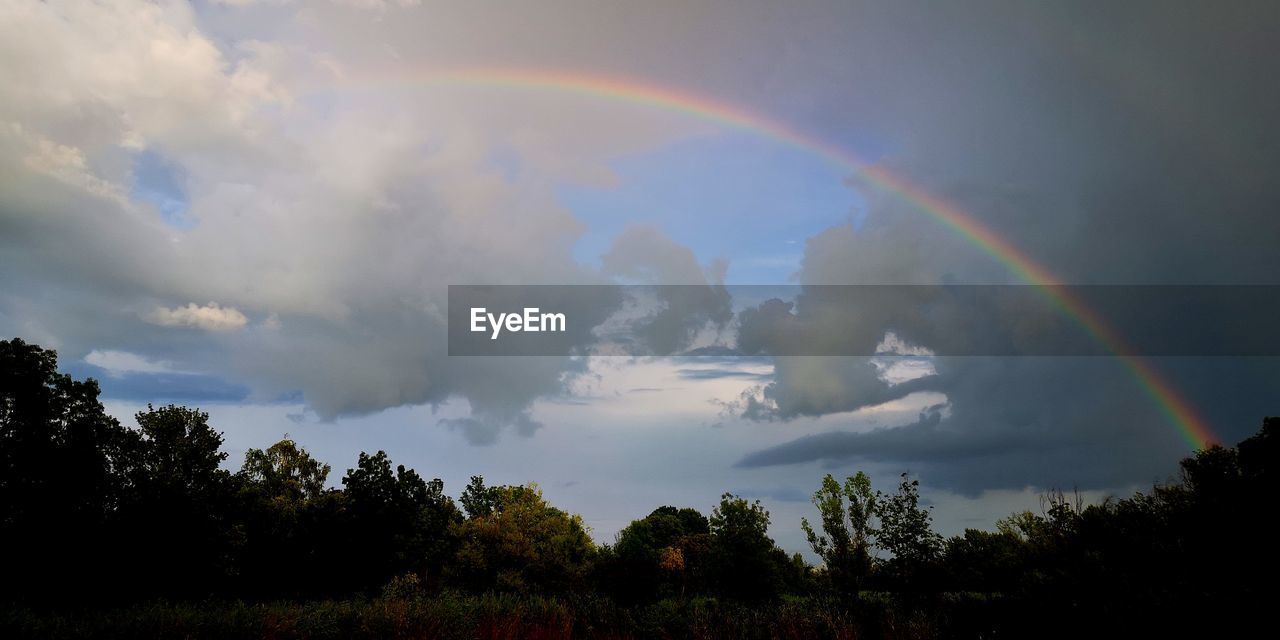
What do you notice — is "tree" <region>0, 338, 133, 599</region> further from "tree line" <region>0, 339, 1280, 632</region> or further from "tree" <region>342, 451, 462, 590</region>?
"tree" <region>342, 451, 462, 590</region>

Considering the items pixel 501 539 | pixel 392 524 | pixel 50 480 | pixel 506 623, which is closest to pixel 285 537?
pixel 392 524

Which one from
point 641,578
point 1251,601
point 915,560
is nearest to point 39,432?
point 641,578

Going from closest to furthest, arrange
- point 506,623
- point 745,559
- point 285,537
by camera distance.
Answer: point 506,623 → point 745,559 → point 285,537

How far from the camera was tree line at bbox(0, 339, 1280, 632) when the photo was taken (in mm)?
37031

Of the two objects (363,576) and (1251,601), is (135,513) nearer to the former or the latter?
(363,576)

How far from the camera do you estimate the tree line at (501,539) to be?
37.0m

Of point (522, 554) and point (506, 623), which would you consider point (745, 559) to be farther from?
point (506, 623)

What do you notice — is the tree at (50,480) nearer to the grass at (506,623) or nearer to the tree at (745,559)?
the grass at (506,623)

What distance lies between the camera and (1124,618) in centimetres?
1523

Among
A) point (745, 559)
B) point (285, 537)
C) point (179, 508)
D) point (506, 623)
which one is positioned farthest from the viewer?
point (285, 537)

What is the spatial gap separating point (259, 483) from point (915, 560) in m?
55.3

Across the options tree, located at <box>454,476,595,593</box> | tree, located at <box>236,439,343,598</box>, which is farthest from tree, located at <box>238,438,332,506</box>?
tree, located at <box>454,476,595,593</box>

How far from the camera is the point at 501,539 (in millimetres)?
42250

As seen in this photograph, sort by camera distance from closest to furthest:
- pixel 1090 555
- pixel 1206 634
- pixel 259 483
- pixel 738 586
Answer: pixel 1206 634 < pixel 1090 555 < pixel 738 586 < pixel 259 483
